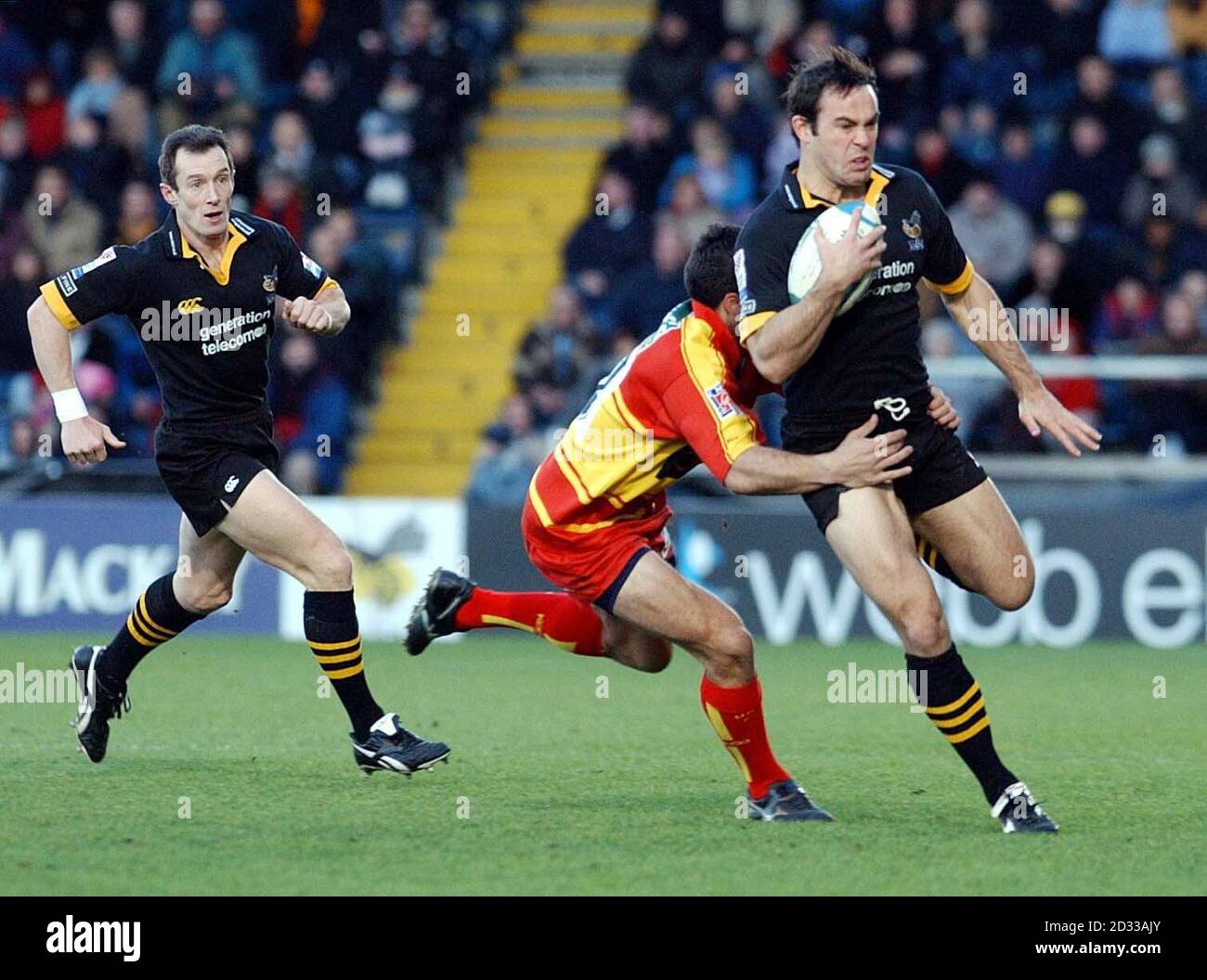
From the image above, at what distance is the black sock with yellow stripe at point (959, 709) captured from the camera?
6.52 metres

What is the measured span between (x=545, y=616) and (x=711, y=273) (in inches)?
61.0

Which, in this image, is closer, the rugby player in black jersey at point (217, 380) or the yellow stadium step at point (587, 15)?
the rugby player in black jersey at point (217, 380)

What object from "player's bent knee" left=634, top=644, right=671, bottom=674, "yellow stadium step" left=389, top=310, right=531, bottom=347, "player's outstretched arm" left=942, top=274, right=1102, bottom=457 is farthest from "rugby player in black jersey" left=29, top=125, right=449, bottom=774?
"yellow stadium step" left=389, top=310, right=531, bottom=347

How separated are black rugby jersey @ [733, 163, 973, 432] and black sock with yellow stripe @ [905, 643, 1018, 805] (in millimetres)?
797

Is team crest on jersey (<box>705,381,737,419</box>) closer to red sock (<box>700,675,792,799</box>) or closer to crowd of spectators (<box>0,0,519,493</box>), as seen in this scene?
red sock (<box>700,675,792,799</box>)

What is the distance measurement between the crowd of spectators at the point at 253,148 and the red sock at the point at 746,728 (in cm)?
826

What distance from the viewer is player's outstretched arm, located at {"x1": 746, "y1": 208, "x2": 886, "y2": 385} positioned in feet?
20.7

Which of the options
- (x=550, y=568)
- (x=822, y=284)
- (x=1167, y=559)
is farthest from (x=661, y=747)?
(x=1167, y=559)

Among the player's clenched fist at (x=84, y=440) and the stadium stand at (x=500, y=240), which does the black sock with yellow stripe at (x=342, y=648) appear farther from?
the stadium stand at (x=500, y=240)

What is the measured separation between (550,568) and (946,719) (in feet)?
4.92

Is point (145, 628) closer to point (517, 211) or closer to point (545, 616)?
point (545, 616)

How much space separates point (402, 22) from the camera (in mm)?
17797

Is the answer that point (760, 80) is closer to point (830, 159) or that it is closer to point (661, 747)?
point (661, 747)

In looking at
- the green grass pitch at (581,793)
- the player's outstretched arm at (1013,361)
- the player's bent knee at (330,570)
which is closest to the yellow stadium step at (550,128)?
the green grass pitch at (581,793)
